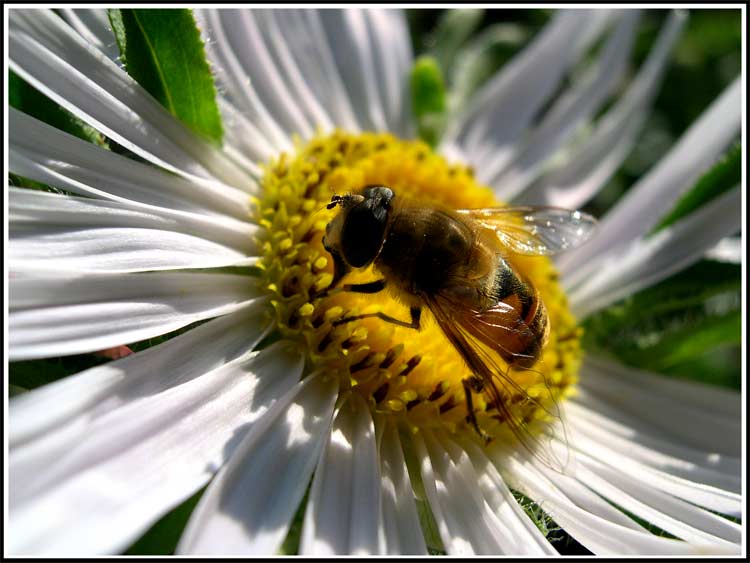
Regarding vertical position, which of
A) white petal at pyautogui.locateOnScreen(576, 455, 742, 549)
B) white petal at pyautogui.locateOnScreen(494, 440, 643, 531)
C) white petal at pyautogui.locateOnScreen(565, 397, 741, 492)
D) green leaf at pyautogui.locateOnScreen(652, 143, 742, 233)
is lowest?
white petal at pyautogui.locateOnScreen(494, 440, 643, 531)

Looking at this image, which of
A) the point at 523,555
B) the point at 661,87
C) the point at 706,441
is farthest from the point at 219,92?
the point at 661,87

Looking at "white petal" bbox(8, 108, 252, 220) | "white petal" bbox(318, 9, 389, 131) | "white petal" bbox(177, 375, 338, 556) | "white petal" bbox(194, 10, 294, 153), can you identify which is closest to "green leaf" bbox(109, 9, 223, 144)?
"white petal" bbox(8, 108, 252, 220)

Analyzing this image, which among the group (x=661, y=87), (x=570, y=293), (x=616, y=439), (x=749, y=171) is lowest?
(x=616, y=439)

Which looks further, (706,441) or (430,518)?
(706,441)

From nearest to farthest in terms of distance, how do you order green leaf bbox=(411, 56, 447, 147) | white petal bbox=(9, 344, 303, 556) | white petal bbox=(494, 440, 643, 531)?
1. white petal bbox=(9, 344, 303, 556)
2. white petal bbox=(494, 440, 643, 531)
3. green leaf bbox=(411, 56, 447, 147)

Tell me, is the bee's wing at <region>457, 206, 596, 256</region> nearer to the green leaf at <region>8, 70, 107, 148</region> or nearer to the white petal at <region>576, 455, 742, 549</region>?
the white petal at <region>576, 455, 742, 549</region>

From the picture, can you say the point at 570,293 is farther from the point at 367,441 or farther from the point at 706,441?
the point at 367,441

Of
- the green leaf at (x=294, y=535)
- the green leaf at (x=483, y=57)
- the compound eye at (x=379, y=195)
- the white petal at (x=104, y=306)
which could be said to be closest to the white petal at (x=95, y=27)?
the white petal at (x=104, y=306)
